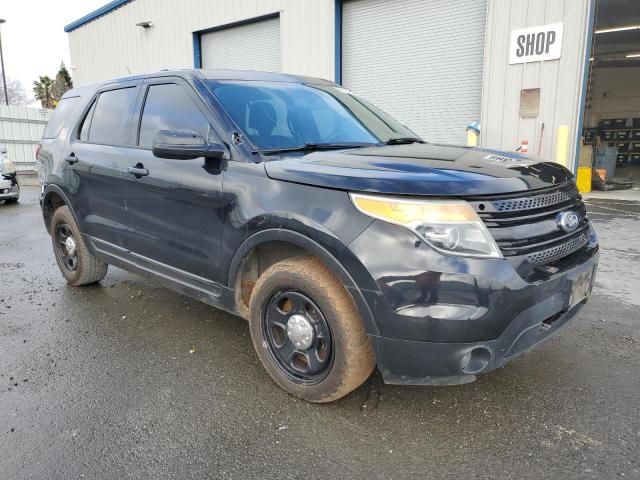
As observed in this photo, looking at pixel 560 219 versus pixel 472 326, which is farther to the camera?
pixel 560 219

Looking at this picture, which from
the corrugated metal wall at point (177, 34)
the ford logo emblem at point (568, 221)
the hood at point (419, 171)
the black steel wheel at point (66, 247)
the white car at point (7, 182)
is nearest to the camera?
the hood at point (419, 171)

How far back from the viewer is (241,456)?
2.37m

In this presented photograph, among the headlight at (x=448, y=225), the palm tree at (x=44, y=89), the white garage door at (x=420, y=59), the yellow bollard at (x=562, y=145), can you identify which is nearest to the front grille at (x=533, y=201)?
the headlight at (x=448, y=225)

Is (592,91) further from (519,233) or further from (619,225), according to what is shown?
(519,233)

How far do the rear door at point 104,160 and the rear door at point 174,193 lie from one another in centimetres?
15

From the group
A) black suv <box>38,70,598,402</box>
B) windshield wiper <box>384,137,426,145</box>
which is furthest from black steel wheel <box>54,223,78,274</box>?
windshield wiper <box>384,137,426,145</box>

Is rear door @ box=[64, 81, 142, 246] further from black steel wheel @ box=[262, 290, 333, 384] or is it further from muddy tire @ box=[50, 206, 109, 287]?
black steel wheel @ box=[262, 290, 333, 384]

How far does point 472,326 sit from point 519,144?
8995 mm

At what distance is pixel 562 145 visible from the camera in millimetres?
9602

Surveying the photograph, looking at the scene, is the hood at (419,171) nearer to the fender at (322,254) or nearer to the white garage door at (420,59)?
the fender at (322,254)

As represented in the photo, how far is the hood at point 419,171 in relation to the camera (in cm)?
232

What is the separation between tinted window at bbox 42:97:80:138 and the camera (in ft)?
15.6

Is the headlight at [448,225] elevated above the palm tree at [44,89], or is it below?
below

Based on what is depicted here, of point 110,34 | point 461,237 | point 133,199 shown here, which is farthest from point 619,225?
point 110,34
